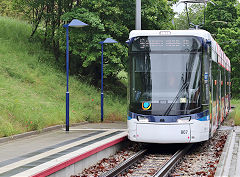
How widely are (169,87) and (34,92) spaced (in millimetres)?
11338

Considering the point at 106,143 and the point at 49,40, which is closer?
the point at 106,143

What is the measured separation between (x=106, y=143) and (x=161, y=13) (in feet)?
60.4

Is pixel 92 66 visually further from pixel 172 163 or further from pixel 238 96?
pixel 238 96

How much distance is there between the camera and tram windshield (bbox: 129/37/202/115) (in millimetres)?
13211

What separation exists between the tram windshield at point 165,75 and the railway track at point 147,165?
4.44 feet

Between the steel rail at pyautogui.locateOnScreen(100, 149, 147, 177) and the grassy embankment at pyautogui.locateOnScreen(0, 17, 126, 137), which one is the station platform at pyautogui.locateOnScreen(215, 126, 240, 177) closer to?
the steel rail at pyautogui.locateOnScreen(100, 149, 147, 177)

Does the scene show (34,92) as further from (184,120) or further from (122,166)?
(122,166)

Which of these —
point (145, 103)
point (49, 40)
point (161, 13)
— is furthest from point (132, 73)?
point (49, 40)

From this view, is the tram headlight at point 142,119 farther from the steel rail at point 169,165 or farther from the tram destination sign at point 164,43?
the tram destination sign at point 164,43

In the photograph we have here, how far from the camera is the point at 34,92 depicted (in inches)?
910

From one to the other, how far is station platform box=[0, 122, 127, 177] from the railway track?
35.0 inches

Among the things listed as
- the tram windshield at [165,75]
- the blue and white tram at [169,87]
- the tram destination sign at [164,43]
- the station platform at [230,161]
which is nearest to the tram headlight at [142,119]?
the blue and white tram at [169,87]

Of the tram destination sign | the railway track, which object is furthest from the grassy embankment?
the tram destination sign

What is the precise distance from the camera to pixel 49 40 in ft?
105
